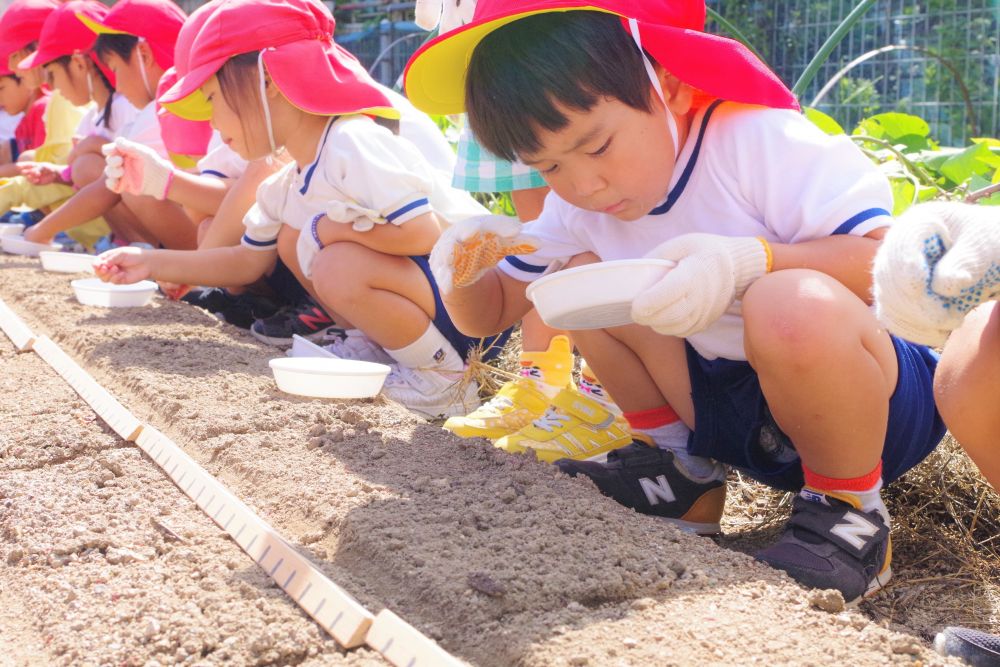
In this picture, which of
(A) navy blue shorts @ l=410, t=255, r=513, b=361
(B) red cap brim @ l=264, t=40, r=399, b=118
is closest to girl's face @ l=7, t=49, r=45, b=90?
(B) red cap brim @ l=264, t=40, r=399, b=118

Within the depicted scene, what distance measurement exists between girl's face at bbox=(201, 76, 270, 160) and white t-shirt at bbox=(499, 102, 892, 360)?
3.99 feet

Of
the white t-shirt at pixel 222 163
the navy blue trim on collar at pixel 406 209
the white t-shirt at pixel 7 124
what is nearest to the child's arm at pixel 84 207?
the white t-shirt at pixel 222 163

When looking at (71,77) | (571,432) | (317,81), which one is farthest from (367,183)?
(71,77)

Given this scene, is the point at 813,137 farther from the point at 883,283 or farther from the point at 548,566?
the point at 548,566

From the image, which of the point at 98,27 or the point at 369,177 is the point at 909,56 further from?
the point at 369,177

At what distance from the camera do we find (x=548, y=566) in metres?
1.43

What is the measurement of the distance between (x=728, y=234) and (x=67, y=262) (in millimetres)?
3259

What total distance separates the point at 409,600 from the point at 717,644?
1.41ft

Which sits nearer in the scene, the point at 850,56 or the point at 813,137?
the point at 813,137

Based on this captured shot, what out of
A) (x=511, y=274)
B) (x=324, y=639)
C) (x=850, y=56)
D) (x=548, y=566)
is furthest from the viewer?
(x=850, y=56)

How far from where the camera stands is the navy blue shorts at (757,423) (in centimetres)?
172

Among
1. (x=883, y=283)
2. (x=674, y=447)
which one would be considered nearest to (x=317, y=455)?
(x=674, y=447)

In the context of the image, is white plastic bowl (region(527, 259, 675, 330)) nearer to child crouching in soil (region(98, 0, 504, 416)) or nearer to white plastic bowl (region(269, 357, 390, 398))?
white plastic bowl (region(269, 357, 390, 398))

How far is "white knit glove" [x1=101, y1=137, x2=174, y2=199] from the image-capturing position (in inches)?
131
